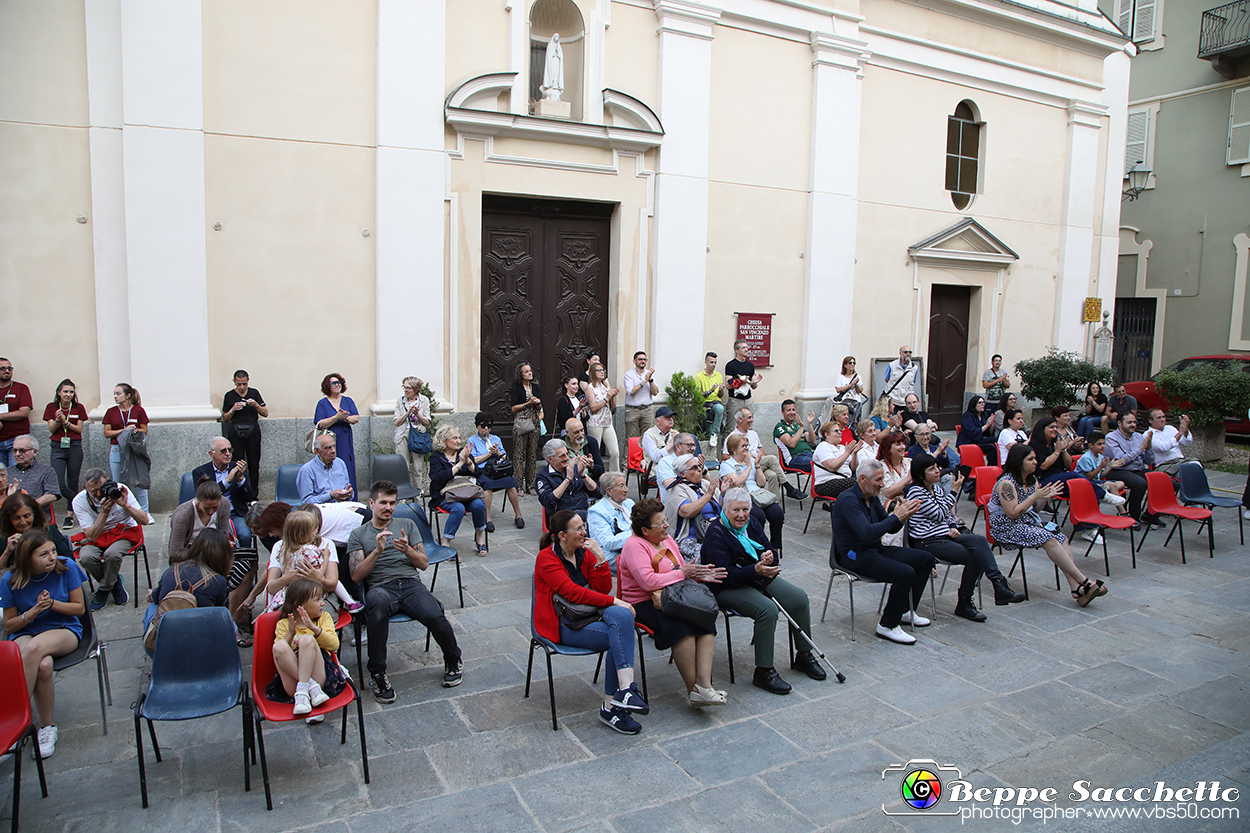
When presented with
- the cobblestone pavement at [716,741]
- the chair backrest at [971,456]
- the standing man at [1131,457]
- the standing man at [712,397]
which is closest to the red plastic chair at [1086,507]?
the cobblestone pavement at [716,741]

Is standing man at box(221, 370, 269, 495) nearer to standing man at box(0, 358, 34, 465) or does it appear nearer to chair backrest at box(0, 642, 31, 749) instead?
standing man at box(0, 358, 34, 465)

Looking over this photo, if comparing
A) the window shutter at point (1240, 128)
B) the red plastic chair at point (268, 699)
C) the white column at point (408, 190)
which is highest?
the window shutter at point (1240, 128)

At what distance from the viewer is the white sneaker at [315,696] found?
14.3 ft

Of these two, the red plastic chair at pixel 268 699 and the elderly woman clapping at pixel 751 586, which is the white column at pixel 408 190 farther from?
the red plastic chair at pixel 268 699

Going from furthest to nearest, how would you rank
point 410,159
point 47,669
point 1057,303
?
point 1057,303
point 410,159
point 47,669

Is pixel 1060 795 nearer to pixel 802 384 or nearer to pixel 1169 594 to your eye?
pixel 1169 594

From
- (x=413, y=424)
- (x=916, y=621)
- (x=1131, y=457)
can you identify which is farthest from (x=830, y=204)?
(x=916, y=621)

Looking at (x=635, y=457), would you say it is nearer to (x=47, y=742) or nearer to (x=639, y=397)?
(x=639, y=397)

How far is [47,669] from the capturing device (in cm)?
457

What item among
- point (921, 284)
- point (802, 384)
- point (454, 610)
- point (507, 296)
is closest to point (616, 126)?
point (507, 296)

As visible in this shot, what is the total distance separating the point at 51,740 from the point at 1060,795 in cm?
533

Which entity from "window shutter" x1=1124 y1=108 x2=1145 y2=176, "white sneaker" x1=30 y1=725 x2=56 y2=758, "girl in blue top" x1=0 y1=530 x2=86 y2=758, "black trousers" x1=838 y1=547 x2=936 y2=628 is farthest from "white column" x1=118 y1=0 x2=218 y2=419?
"window shutter" x1=1124 y1=108 x2=1145 y2=176

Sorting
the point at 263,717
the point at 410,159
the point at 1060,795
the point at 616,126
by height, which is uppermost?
the point at 616,126

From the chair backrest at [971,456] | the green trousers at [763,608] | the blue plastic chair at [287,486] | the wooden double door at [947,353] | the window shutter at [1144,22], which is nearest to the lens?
the green trousers at [763,608]
